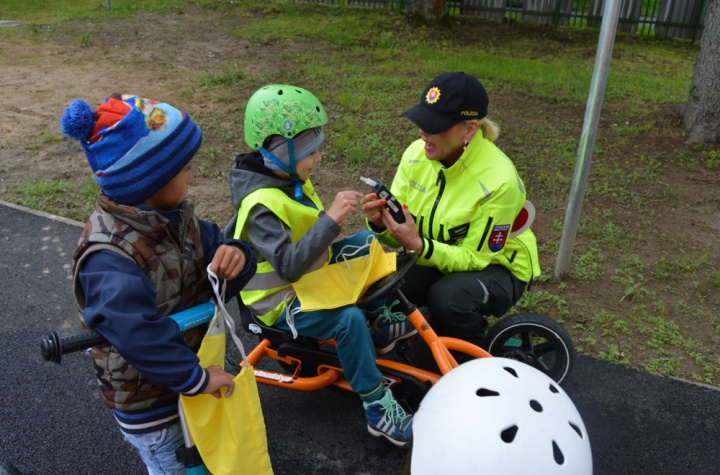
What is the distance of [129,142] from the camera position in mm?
1762

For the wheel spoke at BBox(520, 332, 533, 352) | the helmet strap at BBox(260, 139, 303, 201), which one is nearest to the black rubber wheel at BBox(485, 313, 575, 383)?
the wheel spoke at BBox(520, 332, 533, 352)

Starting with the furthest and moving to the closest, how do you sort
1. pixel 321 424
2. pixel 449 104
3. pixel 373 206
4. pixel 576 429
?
1. pixel 321 424
2. pixel 449 104
3. pixel 373 206
4. pixel 576 429

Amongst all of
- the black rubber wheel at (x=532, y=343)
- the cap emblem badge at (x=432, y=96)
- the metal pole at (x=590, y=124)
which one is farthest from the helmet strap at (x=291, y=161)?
the metal pole at (x=590, y=124)

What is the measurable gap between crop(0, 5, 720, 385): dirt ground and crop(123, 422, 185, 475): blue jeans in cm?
249

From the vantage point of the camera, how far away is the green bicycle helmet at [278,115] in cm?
247

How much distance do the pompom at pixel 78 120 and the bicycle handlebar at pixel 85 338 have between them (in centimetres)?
59

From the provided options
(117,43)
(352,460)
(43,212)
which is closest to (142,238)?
(352,460)

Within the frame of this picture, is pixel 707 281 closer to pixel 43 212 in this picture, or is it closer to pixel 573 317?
pixel 573 317

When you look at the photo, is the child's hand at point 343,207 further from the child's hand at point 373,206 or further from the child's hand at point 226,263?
the child's hand at point 226,263

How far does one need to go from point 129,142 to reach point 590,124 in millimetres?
2936

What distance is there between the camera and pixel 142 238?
6.12 feet

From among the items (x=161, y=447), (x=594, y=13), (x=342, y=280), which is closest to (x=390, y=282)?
(x=342, y=280)

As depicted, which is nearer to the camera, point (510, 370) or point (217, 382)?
point (217, 382)

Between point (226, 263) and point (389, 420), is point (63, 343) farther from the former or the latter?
point (389, 420)
